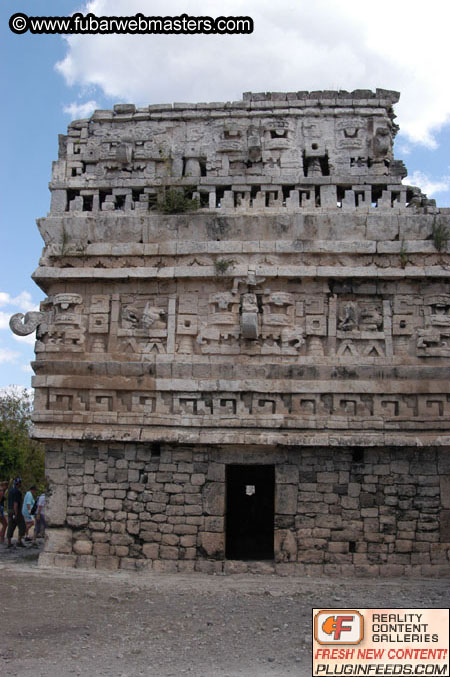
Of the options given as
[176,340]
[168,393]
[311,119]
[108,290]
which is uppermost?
[311,119]

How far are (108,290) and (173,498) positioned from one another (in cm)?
349

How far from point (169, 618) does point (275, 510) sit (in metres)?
2.63

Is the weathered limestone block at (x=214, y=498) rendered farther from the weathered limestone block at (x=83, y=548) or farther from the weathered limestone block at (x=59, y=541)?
the weathered limestone block at (x=59, y=541)

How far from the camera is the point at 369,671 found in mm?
5078

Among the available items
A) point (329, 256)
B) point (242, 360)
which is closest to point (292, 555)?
point (242, 360)

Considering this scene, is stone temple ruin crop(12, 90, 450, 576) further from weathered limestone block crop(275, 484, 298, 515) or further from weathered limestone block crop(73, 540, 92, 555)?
weathered limestone block crop(73, 540, 92, 555)

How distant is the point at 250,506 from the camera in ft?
44.7

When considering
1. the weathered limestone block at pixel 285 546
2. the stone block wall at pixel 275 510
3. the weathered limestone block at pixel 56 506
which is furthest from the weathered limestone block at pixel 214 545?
the weathered limestone block at pixel 56 506

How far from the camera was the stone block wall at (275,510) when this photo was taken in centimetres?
911

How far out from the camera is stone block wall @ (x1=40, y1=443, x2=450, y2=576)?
911 cm

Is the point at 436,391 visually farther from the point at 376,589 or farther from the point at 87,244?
the point at 87,244

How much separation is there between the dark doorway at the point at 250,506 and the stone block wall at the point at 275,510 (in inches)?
111

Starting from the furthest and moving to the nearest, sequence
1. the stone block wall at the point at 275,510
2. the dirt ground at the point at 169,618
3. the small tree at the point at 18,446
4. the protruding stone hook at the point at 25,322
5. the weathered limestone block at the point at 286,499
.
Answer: the small tree at the point at 18,446 → the protruding stone hook at the point at 25,322 → the weathered limestone block at the point at 286,499 → the stone block wall at the point at 275,510 → the dirt ground at the point at 169,618

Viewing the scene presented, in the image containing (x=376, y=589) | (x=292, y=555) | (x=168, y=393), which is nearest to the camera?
(x=376, y=589)
